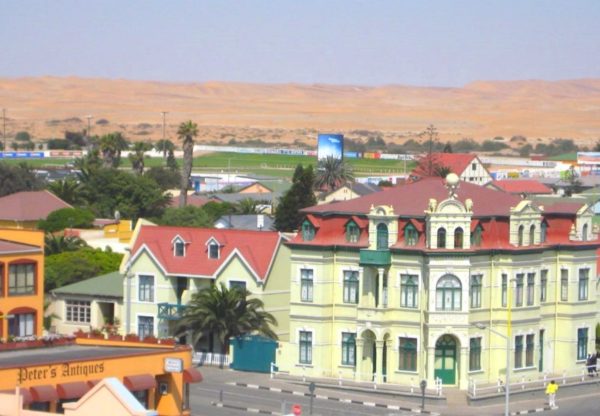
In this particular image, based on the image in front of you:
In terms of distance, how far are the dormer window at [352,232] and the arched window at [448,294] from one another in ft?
12.5

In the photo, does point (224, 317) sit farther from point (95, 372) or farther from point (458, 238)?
point (95, 372)

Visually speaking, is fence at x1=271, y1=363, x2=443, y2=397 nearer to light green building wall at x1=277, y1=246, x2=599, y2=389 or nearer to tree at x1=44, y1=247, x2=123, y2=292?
light green building wall at x1=277, y1=246, x2=599, y2=389

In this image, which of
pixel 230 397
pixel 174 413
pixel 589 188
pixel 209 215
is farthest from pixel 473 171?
pixel 174 413

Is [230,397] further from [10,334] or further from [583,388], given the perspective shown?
[583,388]

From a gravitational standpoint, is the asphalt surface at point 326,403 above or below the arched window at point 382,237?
below

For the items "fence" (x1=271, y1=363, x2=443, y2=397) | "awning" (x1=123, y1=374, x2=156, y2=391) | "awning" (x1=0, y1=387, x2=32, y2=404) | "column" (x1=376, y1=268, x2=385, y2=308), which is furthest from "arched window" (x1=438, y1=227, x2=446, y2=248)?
"awning" (x1=0, y1=387, x2=32, y2=404)

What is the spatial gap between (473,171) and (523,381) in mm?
86095

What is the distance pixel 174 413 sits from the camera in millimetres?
36281

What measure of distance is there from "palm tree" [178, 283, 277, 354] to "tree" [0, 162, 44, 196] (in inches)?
2676

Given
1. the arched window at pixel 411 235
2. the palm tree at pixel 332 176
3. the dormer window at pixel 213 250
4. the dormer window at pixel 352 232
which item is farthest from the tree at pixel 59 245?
the palm tree at pixel 332 176

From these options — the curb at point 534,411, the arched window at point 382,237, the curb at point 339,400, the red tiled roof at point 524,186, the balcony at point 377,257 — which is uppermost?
the red tiled roof at point 524,186

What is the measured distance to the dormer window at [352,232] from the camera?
60.7 meters

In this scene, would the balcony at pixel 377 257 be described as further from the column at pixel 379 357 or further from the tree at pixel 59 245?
the tree at pixel 59 245

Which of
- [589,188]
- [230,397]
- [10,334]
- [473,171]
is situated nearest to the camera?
[10,334]
